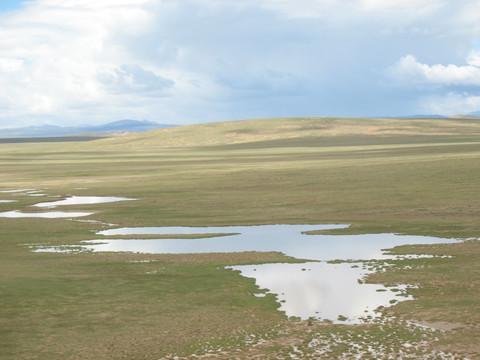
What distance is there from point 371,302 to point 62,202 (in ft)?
183

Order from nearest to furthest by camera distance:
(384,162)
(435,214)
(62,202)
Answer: (435,214) < (62,202) < (384,162)

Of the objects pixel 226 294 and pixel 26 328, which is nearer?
pixel 26 328

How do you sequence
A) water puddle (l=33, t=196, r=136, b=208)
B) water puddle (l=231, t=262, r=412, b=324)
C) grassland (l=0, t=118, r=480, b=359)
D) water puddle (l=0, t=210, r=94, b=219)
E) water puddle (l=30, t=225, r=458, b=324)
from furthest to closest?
water puddle (l=33, t=196, r=136, b=208), water puddle (l=0, t=210, r=94, b=219), water puddle (l=30, t=225, r=458, b=324), water puddle (l=231, t=262, r=412, b=324), grassland (l=0, t=118, r=480, b=359)

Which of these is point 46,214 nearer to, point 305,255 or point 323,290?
point 305,255

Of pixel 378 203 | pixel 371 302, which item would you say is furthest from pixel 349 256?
pixel 378 203

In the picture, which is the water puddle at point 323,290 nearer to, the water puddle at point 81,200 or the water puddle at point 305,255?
the water puddle at point 305,255

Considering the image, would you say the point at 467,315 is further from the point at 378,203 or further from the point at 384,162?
the point at 384,162

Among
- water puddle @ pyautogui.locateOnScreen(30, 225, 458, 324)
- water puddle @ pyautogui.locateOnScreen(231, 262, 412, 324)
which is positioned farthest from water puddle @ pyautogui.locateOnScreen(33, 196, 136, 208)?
water puddle @ pyautogui.locateOnScreen(231, 262, 412, 324)

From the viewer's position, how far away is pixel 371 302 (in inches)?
1161

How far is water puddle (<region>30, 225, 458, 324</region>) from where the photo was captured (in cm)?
2928

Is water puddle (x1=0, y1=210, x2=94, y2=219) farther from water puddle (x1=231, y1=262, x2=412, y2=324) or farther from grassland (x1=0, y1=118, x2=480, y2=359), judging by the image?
water puddle (x1=231, y1=262, x2=412, y2=324)

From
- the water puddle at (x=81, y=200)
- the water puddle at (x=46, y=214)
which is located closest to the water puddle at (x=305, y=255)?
the water puddle at (x=46, y=214)

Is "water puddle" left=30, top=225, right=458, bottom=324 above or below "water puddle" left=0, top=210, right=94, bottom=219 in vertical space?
below

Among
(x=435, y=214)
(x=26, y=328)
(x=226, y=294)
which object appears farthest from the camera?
(x=435, y=214)
